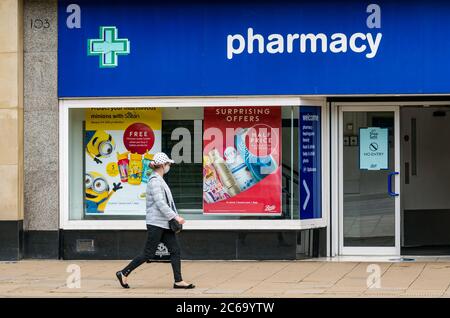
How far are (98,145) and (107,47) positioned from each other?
5.21ft

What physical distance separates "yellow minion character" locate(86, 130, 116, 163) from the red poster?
1.60 metres

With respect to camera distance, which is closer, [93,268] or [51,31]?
[93,268]

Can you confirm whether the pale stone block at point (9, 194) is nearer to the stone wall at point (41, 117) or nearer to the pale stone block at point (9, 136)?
the pale stone block at point (9, 136)

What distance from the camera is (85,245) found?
596 inches

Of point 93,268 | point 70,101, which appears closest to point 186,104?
point 70,101

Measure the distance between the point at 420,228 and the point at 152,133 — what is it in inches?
199

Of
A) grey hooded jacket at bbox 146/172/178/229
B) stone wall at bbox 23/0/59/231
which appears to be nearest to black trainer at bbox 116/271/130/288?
grey hooded jacket at bbox 146/172/178/229

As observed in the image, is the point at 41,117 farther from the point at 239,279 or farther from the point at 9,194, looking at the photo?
the point at 239,279

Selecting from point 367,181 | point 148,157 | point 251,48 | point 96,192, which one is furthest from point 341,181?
point 96,192

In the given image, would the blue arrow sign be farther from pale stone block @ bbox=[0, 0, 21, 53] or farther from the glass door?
pale stone block @ bbox=[0, 0, 21, 53]

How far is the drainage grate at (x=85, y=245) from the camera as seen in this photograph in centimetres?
1512

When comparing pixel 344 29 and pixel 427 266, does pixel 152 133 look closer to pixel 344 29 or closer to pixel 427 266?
pixel 344 29

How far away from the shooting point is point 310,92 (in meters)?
14.7
